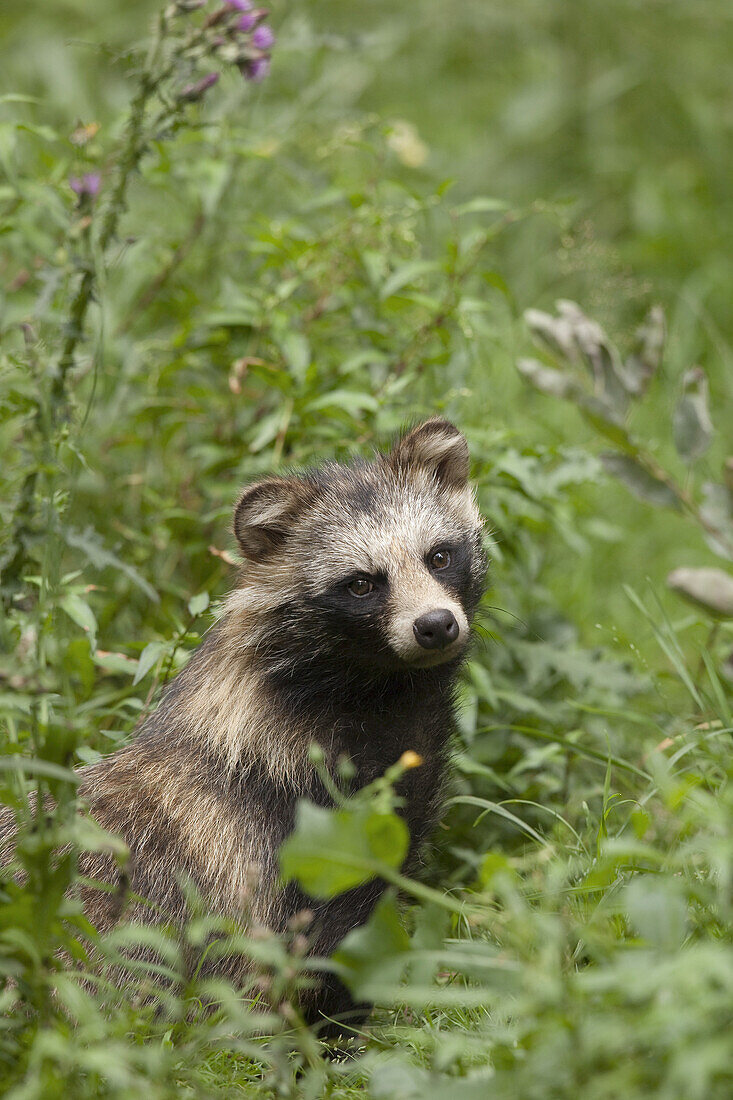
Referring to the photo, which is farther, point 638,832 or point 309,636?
point 309,636

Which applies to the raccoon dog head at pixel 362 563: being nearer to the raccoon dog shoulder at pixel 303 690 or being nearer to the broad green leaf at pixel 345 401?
the raccoon dog shoulder at pixel 303 690

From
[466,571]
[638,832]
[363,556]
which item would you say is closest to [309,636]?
[363,556]

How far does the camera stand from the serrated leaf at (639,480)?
321 cm

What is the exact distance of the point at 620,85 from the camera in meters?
8.36

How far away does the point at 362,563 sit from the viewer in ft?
11.2

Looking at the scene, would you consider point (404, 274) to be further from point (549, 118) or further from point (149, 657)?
point (549, 118)

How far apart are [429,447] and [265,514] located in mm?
635

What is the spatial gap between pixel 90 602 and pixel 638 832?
2.65m

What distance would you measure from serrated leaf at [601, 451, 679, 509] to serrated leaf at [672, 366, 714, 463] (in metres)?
0.13

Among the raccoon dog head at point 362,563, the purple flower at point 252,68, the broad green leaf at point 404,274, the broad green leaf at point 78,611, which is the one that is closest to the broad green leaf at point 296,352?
the broad green leaf at point 404,274

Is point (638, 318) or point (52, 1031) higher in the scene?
point (52, 1031)

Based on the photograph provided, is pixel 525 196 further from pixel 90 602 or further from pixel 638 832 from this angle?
pixel 638 832

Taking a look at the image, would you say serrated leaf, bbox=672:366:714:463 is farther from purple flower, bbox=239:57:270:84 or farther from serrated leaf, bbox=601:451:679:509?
purple flower, bbox=239:57:270:84

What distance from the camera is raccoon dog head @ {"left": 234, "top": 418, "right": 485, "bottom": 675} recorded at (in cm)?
329
